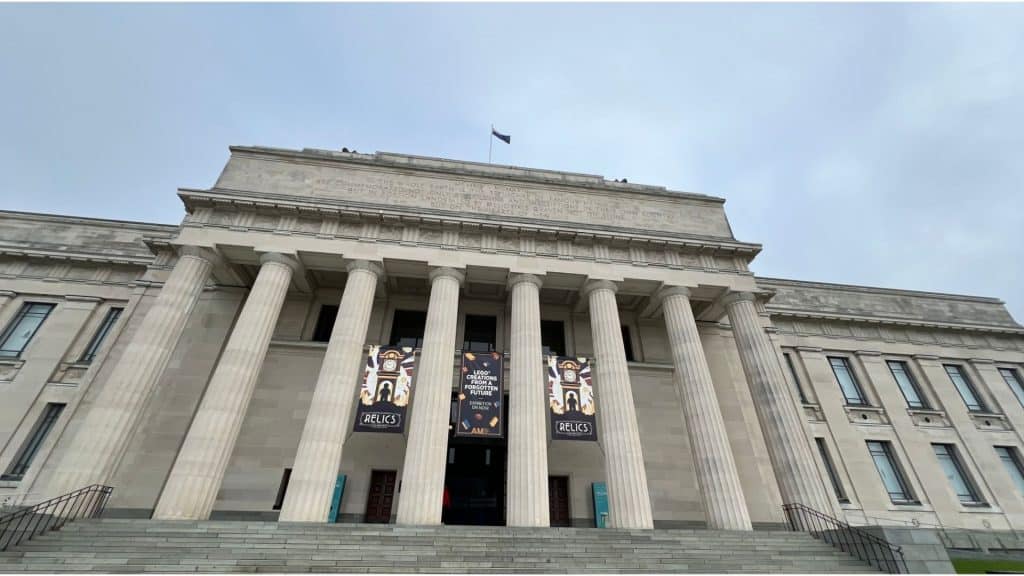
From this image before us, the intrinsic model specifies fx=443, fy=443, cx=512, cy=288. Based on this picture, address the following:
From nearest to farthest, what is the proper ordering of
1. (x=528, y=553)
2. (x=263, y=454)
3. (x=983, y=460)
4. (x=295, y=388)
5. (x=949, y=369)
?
(x=528, y=553) < (x=263, y=454) < (x=295, y=388) < (x=983, y=460) < (x=949, y=369)

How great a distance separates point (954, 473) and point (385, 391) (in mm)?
25919

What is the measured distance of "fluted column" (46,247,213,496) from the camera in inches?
484

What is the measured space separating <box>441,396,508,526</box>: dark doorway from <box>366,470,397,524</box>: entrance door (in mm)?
2049

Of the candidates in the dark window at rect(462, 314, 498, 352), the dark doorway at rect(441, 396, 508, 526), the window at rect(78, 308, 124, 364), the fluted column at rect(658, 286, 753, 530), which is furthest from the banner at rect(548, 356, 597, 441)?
the window at rect(78, 308, 124, 364)

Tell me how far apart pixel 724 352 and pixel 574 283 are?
8583 millimetres

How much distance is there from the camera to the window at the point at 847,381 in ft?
72.5

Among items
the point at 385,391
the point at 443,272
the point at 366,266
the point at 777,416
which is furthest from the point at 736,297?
the point at 366,266

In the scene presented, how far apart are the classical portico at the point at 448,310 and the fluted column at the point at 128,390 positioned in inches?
1.8

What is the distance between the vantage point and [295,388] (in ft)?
58.5

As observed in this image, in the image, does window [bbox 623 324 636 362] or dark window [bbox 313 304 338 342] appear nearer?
dark window [bbox 313 304 338 342]

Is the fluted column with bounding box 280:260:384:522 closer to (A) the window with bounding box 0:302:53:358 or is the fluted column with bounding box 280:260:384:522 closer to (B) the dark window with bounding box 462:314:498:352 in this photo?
(B) the dark window with bounding box 462:314:498:352

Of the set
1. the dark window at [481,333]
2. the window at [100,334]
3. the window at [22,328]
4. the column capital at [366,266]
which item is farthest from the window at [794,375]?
the window at [22,328]

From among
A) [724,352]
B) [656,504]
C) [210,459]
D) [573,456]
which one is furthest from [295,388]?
[724,352]

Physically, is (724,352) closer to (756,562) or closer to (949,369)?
(756,562)
